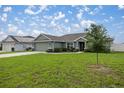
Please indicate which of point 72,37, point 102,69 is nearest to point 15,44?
point 72,37

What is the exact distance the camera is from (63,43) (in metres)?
28.2

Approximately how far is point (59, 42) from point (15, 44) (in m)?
6.69

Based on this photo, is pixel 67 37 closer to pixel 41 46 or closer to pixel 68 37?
pixel 68 37

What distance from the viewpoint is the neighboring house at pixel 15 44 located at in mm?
30609

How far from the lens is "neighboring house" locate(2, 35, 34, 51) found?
3061cm

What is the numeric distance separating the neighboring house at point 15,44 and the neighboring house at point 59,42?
3212 mm

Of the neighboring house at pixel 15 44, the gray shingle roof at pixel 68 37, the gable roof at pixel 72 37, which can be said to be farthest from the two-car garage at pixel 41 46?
the neighboring house at pixel 15 44

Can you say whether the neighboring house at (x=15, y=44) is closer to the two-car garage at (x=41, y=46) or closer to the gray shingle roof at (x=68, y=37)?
the two-car garage at (x=41, y=46)

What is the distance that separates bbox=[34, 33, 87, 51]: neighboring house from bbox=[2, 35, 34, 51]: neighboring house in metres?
3.21

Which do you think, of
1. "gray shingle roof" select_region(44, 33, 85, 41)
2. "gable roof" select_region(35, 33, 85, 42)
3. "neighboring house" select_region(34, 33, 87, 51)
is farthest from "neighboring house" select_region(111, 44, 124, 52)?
"gray shingle roof" select_region(44, 33, 85, 41)

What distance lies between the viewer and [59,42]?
27.4 m
